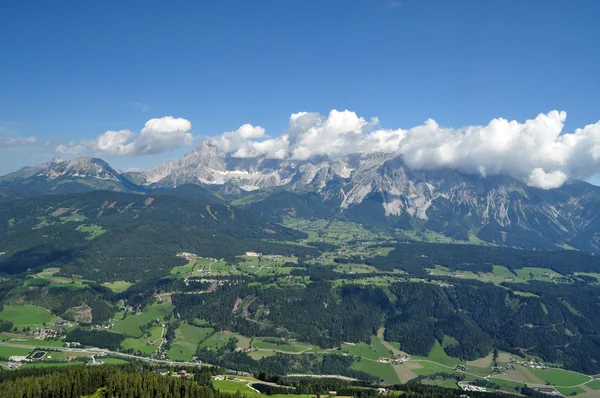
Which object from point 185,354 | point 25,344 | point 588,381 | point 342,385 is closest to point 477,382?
point 588,381

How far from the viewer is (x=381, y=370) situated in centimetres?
19338

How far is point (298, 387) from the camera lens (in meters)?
144

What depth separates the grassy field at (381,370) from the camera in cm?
18512

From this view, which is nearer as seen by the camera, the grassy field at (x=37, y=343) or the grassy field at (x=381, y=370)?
the grassy field at (x=381, y=370)

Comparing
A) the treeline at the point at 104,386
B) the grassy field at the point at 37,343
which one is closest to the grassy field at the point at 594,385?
the treeline at the point at 104,386

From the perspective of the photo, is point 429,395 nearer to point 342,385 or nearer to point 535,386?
point 342,385

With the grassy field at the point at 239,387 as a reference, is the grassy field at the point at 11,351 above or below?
below

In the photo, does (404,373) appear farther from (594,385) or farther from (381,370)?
(594,385)

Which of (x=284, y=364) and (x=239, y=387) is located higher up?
(x=239, y=387)

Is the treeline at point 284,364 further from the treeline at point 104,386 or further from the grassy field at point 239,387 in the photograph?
the treeline at point 104,386

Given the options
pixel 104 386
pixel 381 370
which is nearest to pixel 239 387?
pixel 104 386

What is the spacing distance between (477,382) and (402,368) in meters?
27.2

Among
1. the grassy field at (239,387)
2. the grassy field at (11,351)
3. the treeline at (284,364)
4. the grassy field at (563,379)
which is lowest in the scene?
the grassy field at (563,379)

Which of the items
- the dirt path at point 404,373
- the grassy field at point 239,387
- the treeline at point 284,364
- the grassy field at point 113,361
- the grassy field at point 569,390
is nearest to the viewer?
the grassy field at point 239,387
